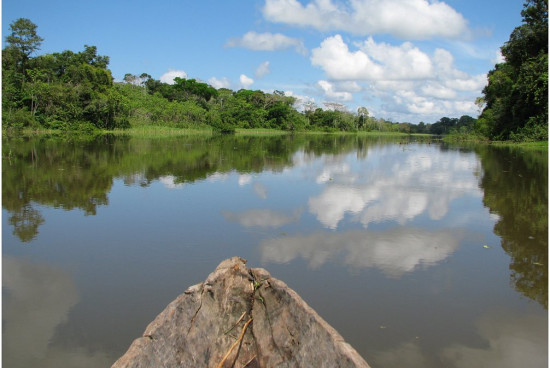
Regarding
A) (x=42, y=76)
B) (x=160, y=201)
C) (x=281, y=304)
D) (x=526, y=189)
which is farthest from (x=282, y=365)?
(x=42, y=76)

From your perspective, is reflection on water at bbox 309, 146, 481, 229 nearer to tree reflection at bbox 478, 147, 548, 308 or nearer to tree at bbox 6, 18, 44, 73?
tree reflection at bbox 478, 147, 548, 308

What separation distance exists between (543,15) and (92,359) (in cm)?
2706

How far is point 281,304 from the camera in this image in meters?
2.56

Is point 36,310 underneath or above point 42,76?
underneath

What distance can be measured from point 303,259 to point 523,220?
386 centimetres

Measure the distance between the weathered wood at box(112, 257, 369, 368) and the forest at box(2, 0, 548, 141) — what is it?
22.2 m

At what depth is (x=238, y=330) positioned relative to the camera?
261cm

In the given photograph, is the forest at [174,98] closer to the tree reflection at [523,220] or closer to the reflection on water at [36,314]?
the tree reflection at [523,220]

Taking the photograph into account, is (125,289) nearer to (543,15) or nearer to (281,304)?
(281,304)

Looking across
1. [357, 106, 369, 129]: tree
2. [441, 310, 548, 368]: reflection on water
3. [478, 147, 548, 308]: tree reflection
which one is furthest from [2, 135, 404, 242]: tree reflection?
[357, 106, 369, 129]: tree

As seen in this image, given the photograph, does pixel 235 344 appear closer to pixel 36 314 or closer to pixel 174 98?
pixel 36 314

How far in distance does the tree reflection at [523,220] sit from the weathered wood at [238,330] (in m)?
2.45

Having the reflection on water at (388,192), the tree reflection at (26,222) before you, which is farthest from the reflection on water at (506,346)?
the tree reflection at (26,222)

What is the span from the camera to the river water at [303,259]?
3.08m
